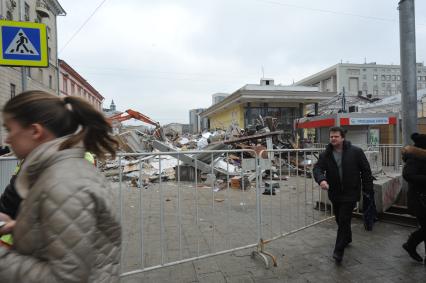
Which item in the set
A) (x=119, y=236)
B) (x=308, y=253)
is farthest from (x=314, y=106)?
(x=119, y=236)

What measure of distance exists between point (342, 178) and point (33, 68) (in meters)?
17.6

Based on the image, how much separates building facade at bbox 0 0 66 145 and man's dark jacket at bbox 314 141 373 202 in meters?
10.8

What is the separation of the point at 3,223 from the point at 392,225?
6.11 meters

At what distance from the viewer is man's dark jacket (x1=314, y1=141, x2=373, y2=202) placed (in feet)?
13.9

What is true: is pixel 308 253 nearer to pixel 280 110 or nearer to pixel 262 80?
pixel 280 110

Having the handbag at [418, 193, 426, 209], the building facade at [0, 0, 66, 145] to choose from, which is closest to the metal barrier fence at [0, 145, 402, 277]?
the handbag at [418, 193, 426, 209]

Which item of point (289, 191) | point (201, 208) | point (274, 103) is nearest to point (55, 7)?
point (274, 103)

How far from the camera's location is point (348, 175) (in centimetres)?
424

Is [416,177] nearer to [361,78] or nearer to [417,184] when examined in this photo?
[417,184]

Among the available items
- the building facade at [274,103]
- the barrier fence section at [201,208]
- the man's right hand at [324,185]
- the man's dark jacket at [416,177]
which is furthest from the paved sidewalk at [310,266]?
the building facade at [274,103]

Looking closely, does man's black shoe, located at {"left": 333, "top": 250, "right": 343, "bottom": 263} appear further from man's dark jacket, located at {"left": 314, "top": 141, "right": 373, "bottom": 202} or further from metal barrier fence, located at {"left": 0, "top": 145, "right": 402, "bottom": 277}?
metal barrier fence, located at {"left": 0, "top": 145, "right": 402, "bottom": 277}

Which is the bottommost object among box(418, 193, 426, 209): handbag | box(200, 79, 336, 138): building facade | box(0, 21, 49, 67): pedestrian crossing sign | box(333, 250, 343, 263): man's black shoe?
box(333, 250, 343, 263): man's black shoe

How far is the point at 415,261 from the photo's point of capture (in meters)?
4.15

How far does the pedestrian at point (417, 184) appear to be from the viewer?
13.1ft
